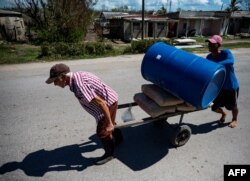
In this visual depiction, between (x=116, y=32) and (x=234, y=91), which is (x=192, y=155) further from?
(x=116, y=32)

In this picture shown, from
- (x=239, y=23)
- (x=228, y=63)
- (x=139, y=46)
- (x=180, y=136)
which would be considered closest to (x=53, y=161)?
(x=180, y=136)

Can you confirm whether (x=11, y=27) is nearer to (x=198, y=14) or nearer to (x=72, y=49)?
(x=72, y=49)

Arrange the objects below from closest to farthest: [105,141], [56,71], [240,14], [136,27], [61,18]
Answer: [56,71] → [105,141] → [61,18] → [136,27] → [240,14]

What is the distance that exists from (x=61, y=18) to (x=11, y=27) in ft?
18.5

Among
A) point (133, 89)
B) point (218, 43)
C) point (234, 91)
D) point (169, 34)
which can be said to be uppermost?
point (218, 43)

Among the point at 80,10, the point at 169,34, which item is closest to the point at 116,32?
the point at 169,34

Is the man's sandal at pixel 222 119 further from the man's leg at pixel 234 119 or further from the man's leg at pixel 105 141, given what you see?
the man's leg at pixel 105 141

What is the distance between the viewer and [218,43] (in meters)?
4.25

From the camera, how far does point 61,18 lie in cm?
2012

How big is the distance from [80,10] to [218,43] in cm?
1857

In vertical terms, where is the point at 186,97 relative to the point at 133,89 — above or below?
above

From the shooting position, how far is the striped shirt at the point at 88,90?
121 inches

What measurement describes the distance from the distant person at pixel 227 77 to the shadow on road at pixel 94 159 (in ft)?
2.41

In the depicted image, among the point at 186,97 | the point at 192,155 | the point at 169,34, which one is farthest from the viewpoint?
the point at 169,34
